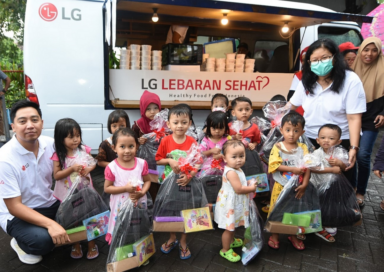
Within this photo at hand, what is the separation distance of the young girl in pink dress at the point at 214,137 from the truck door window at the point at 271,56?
329cm

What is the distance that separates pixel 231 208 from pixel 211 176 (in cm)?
50

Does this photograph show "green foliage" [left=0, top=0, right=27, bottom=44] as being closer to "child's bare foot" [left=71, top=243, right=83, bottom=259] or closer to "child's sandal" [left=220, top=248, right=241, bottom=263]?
"child's bare foot" [left=71, top=243, right=83, bottom=259]

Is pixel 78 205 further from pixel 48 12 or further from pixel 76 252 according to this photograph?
pixel 48 12

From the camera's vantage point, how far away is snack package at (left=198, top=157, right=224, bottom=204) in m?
2.76

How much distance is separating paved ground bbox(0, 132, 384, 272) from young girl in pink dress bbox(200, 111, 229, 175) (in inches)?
30.4

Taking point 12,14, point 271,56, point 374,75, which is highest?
point 12,14

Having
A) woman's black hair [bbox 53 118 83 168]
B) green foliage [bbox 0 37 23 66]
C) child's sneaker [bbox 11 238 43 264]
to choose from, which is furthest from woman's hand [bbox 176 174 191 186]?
green foliage [bbox 0 37 23 66]

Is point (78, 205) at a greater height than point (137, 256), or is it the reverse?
point (78, 205)

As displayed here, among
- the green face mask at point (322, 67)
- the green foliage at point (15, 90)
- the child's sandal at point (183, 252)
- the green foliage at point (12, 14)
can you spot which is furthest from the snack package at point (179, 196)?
the green foliage at point (12, 14)

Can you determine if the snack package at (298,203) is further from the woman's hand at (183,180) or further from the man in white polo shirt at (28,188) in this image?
the man in white polo shirt at (28,188)

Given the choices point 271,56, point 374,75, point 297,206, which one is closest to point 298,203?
point 297,206

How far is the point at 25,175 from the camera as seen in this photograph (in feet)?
7.70

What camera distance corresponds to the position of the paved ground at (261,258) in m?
2.41

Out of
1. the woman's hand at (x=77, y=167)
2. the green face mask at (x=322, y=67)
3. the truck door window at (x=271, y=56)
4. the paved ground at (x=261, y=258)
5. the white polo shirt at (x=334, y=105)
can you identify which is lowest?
the paved ground at (x=261, y=258)
